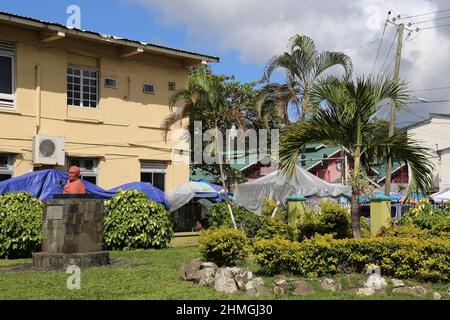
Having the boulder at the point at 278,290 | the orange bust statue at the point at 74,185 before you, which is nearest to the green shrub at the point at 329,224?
the boulder at the point at 278,290

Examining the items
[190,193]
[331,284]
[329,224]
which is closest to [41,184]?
[190,193]

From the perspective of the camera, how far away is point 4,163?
1753 centimetres

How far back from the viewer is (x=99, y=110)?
1962cm

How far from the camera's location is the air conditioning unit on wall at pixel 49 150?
17609 millimetres

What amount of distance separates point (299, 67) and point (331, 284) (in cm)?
1028

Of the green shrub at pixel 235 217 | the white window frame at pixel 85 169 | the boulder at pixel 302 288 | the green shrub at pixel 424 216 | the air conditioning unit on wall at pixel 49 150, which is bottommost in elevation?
the boulder at pixel 302 288

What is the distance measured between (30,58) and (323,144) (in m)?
10.4

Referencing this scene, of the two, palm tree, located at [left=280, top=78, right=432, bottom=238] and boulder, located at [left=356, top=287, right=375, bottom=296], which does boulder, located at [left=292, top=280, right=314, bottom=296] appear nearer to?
boulder, located at [left=356, top=287, right=375, bottom=296]

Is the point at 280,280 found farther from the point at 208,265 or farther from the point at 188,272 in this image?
the point at 188,272

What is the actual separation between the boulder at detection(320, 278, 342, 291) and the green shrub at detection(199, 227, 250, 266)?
6.80 feet

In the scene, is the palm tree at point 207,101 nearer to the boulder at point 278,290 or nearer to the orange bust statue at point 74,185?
the orange bust statue at point 74,185

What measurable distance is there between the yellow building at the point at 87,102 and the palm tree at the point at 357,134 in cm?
923

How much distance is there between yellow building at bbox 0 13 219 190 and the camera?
17625mm
